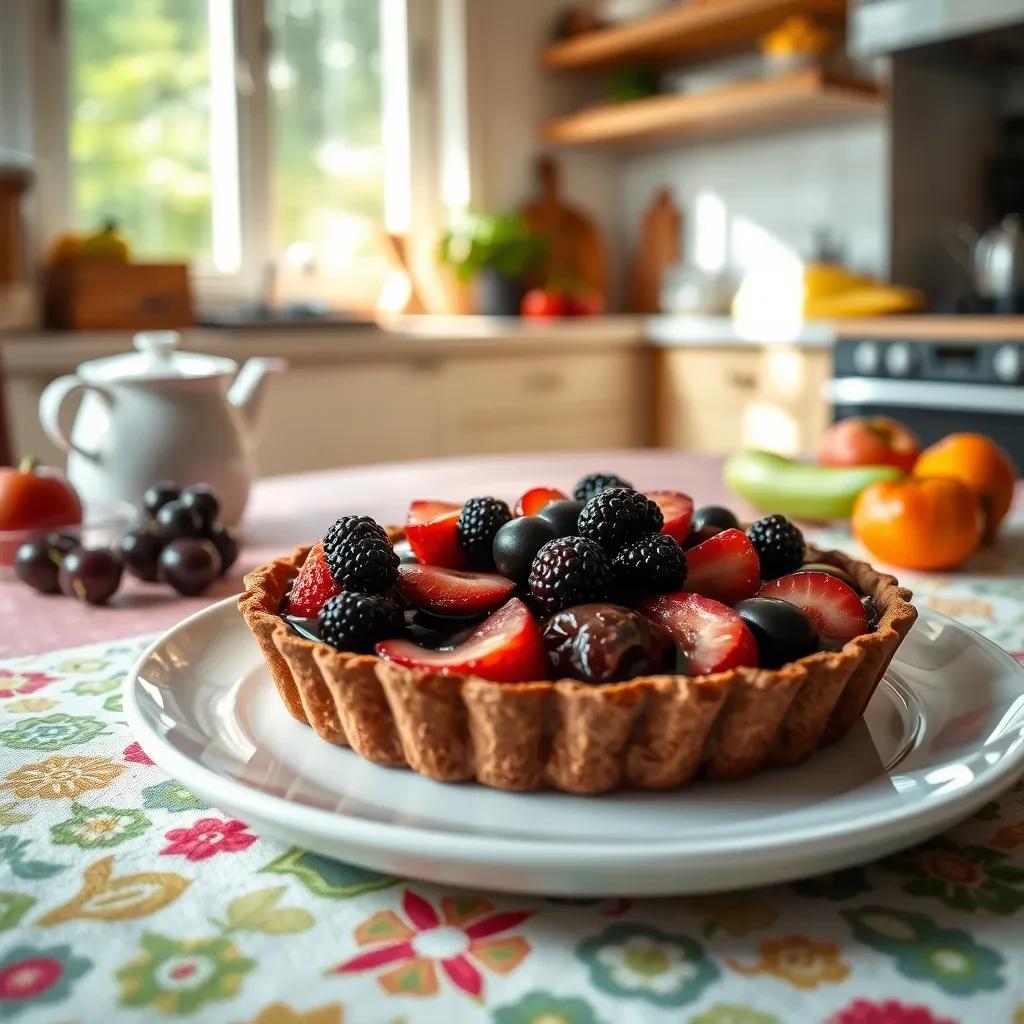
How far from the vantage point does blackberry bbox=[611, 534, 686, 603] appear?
616 mm

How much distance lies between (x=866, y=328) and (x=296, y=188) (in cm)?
199

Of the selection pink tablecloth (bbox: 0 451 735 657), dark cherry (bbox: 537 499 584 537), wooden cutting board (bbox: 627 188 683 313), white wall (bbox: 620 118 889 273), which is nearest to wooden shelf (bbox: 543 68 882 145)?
white wall (bbox: 620 118 889 273)

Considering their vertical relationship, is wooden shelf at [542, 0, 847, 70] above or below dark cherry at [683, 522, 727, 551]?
above

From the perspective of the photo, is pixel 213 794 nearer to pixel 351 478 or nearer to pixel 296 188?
pixel 351 478

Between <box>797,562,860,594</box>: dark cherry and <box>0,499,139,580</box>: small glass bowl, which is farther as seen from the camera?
<box>0,499,139,580</box>: small glass bowl

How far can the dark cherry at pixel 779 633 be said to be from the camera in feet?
1.87

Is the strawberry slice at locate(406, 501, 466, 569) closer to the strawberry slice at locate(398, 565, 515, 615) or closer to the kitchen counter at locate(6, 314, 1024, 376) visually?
the strawberry slice at locate(398, 565, 515, 615)

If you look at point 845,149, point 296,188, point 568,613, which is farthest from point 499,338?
point 568,613

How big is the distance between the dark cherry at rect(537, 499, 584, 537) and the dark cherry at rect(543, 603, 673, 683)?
0.42 feet

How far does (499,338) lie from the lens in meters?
3.38

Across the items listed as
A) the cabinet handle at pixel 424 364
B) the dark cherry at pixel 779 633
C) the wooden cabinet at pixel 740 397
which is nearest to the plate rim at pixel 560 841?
the dark cherry at pixel 779 633

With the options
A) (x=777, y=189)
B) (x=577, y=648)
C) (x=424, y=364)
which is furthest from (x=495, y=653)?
(x=777, y=189)

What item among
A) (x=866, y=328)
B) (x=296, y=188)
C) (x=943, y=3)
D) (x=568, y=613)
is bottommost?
(x=568, y=613)

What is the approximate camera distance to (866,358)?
3.00m
